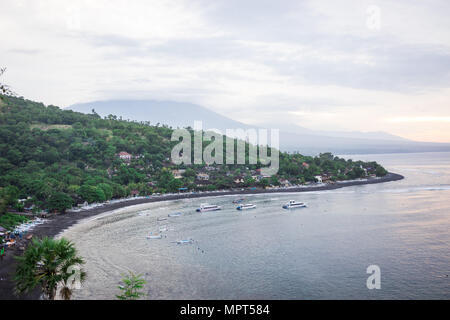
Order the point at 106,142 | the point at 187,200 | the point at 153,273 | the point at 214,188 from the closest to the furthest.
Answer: the point at 153,273
the point at 187,200
the point at 214,188
the point at 106,142

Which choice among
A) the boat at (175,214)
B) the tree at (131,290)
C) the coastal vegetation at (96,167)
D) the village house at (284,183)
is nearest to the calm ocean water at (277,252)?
the boat at (175,214)

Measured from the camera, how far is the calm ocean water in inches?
814

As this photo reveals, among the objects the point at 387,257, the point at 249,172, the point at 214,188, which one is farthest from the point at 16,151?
the point at 387,257

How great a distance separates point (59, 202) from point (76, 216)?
3.05 meters

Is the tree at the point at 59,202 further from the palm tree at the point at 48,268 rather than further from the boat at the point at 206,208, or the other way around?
the palm tree at the point at 48,268

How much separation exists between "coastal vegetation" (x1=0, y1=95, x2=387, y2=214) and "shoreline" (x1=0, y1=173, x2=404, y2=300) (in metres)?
2.60

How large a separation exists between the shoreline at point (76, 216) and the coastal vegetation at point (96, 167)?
2601 mm

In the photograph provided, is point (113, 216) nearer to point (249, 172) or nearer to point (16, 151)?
point (16, 151)

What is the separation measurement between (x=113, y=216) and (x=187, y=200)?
17.8 meters

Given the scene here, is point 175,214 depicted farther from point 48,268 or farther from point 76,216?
point 48,268

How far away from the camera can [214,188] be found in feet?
230

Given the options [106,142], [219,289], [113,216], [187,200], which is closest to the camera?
[219,289]

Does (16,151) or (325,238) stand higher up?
(16,151)

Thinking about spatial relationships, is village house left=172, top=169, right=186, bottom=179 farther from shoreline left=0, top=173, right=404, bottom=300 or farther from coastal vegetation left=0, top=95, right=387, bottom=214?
shoreline left=0, top=173, right=404, bottom=300
